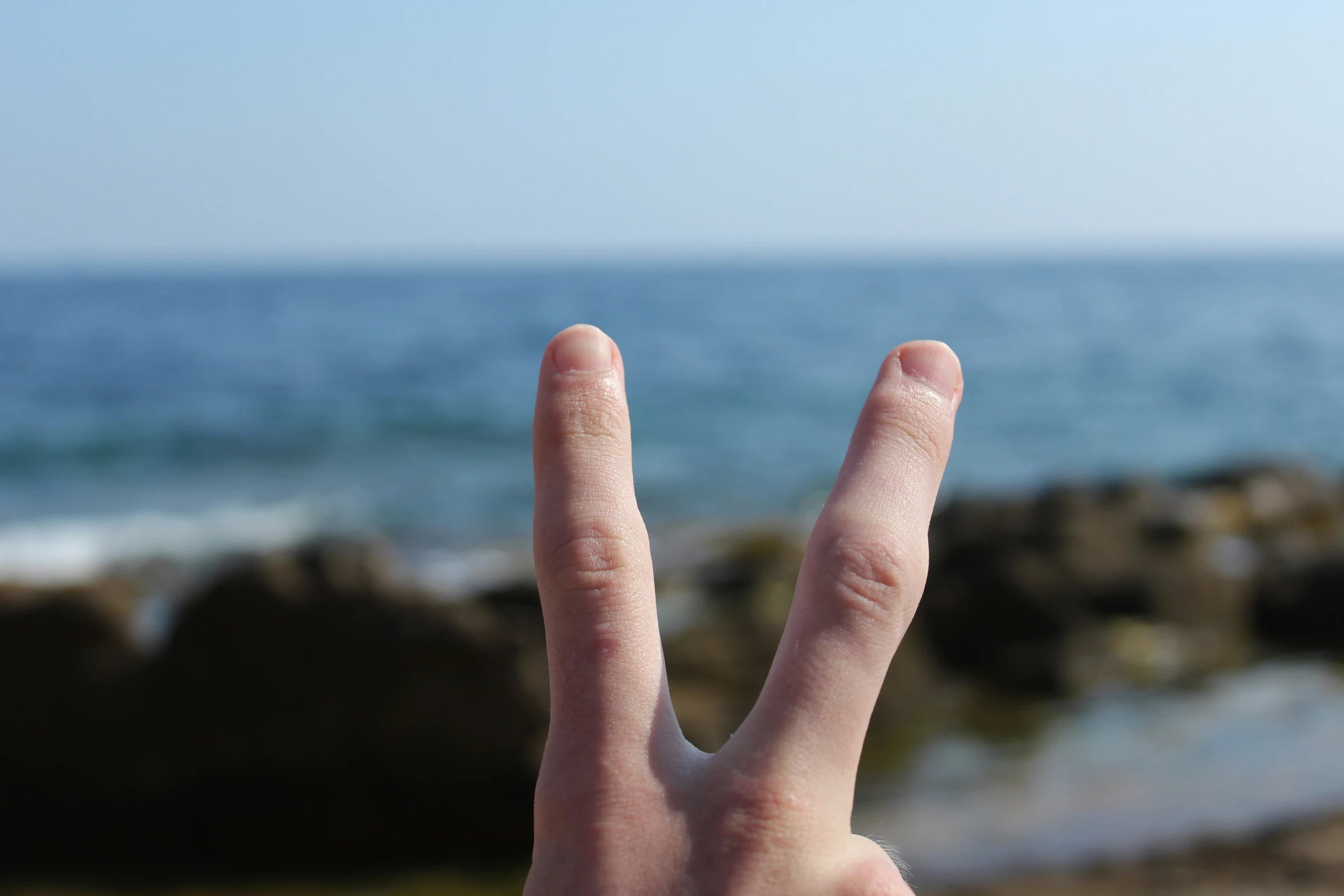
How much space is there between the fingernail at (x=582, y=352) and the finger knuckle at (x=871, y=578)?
0.95 feet

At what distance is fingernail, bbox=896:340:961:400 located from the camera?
107cm

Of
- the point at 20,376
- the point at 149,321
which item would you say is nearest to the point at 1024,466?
the point at 20,376

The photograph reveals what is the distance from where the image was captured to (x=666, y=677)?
994 mm

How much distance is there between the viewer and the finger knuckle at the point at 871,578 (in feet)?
3.18

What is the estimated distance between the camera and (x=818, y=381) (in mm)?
27250

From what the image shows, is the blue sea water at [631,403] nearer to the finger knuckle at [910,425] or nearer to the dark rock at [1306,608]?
the dark rock at [1306,608]

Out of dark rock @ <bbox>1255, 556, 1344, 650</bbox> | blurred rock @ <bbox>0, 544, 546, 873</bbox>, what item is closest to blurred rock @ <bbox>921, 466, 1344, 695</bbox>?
dark rock @ <bbox>1255, 556, 1344, 650</bbox>

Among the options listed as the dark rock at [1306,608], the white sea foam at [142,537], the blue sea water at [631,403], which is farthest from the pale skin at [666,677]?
the blue sea water at [631,403]

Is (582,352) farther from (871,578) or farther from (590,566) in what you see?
(871,578)

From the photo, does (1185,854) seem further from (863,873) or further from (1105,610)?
(863,873)

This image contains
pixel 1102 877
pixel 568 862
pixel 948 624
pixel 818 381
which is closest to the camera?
pixel 568 862

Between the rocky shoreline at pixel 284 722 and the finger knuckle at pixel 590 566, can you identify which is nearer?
the finger knuckle at pixel 590 566

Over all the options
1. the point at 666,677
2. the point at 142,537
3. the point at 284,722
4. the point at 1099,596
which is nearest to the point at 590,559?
the point at 666,677

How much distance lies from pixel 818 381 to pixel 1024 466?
9486mm
